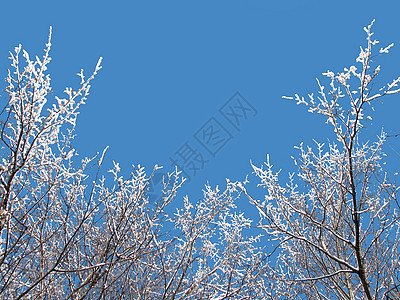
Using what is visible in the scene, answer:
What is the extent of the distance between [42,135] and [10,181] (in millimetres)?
462

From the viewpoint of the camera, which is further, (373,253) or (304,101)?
(373,253)

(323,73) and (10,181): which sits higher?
(10,181)

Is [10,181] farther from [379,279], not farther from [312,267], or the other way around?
[379,279]

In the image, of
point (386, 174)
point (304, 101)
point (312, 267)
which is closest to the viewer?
point (304, 101)

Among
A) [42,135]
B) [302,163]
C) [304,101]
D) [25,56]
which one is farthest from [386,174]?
[25,56]

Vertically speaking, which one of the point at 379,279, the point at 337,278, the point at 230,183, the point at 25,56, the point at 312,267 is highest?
the point at 25,56

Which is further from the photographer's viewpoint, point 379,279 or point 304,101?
point 379,279

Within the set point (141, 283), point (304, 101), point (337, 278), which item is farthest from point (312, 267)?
point (304, 101)

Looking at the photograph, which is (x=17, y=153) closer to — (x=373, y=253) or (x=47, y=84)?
(x=47, y=84)

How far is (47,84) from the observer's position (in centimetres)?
257

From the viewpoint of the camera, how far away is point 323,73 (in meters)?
2.60

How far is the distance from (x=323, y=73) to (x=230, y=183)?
200cm

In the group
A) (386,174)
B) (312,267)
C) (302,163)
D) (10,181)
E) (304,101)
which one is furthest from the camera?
(312,267)

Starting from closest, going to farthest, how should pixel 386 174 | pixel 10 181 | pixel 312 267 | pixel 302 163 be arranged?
pixel 10 181 < pixel 386 174 < pixel 302 163 < pixel 312 267
